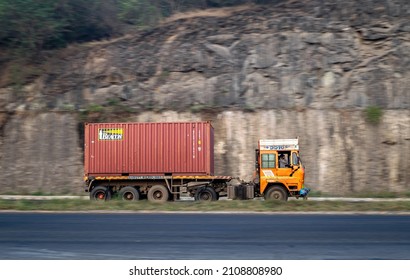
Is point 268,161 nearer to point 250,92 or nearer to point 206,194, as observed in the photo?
point 206,194

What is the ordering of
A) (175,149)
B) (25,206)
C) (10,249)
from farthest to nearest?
(175,149) → (25,206) → (10,249)

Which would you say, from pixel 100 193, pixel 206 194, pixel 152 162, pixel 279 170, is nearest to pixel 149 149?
pixel 152 162

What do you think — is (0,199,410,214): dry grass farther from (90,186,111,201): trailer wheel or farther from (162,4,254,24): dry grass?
(162,4,254,24): dry grass

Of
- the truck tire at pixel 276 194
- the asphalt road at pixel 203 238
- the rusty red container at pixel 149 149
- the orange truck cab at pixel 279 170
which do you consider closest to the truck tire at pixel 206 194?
the rusty red container at pixel 149 149

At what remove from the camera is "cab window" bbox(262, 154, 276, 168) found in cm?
2805

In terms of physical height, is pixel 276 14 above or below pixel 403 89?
above

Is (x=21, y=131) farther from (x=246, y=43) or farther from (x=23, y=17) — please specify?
(x=246, y=43)

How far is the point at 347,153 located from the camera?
3622 cm

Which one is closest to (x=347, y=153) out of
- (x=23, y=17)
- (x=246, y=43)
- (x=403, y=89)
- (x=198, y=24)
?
(x=403, y=89)

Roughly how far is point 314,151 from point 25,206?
59.8 ft

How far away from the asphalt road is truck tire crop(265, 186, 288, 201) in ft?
27.3

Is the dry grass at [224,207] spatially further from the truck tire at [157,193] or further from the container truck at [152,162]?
the container truck at [152,162]

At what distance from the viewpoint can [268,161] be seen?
92.1ft

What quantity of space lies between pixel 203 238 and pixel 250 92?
25.9 metres
